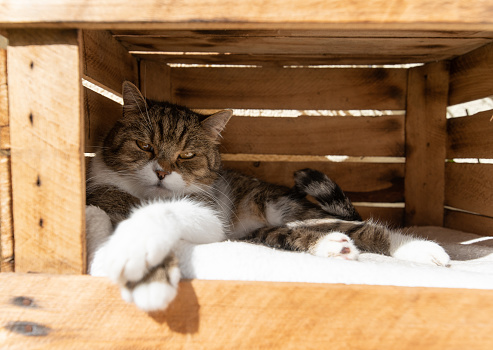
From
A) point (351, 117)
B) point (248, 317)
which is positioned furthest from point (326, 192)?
point (248, 317)

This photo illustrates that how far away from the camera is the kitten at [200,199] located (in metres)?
1.19

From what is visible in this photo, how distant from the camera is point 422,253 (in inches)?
53.2

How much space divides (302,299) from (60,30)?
0.92 meters

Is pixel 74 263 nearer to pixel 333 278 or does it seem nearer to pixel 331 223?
pixel 333 278

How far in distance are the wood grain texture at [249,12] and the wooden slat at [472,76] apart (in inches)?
37.8

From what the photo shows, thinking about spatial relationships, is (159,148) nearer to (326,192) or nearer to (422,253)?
(326,192)

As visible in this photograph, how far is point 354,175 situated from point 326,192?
0.53 meters

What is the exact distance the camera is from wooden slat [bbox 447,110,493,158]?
168 cm

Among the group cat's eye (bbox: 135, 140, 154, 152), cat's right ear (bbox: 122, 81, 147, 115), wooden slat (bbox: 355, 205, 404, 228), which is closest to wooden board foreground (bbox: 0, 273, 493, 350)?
cat's eye (bbox: 135, 140, 154, 152)

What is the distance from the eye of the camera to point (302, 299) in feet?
3.00

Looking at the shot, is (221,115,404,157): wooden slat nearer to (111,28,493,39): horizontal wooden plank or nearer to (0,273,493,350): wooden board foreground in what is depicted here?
(111,28,493,39): horizontal wooden plank

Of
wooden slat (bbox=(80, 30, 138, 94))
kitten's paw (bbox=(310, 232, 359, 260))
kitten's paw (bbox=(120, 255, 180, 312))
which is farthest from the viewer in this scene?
wooden slat (bbox=(80, 30, 138, 94))

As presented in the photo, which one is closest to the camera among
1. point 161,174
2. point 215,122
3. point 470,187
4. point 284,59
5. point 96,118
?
point 161,174

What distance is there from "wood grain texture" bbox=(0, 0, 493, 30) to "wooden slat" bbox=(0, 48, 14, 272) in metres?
0.16
